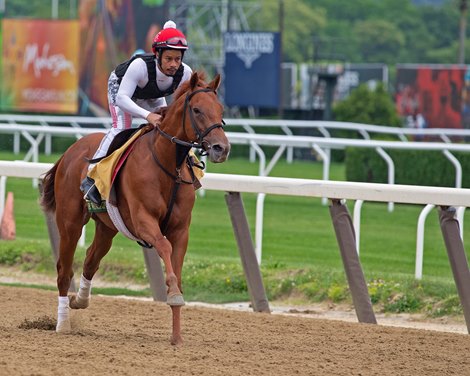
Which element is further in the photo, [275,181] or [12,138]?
[12,138]

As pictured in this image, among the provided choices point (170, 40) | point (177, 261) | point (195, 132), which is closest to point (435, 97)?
point (170, 40)

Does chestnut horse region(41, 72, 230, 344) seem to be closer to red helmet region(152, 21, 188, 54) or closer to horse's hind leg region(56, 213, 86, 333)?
horse's hind leg region(56, 213, 86, 333)

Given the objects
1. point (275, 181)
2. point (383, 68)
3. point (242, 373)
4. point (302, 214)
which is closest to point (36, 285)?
point (275, 181)

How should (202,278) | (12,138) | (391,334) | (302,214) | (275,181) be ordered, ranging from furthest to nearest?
(12,138), (302,214), (202,278), (275,181), (391,334)

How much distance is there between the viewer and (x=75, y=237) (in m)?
7.36

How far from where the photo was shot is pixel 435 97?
3722 centimetres

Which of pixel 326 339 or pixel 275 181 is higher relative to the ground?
pixel 275 181

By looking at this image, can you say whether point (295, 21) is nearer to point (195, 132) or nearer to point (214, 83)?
point (214, 83)

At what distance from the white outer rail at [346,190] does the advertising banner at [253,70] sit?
1590 cm

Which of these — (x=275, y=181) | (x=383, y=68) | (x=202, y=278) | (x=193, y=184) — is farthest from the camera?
(x=383, y=68)

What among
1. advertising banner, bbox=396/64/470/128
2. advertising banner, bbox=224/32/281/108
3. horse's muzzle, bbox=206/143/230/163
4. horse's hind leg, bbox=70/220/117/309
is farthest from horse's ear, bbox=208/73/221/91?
advertising banner, bbox=396/64/470/128

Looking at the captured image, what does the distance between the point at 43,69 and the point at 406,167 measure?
434 inches

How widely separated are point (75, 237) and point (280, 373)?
6.59 feet

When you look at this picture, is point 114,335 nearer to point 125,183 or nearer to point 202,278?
point 125,183
